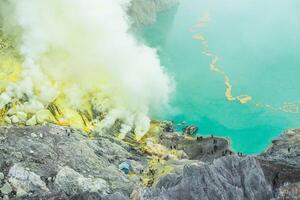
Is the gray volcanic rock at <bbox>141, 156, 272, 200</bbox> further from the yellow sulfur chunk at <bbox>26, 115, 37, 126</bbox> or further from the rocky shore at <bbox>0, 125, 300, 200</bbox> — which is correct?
the yellow sulfur chunk at <bbox>26, 115, 37, 126</bbox>

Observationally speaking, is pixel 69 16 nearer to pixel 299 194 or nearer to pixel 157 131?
pixel 157 131

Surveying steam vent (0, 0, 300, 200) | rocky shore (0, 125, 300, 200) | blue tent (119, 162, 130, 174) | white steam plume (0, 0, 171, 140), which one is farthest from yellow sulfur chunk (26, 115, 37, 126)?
blue tent (119, 162, 130, 174)

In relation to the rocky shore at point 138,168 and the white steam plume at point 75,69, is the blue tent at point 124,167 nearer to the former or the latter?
the rocky shore at point 138,168

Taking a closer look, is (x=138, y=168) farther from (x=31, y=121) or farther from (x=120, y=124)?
(x=120, y=124)

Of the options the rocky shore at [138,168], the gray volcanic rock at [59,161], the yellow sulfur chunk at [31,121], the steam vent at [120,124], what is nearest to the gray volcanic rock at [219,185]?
the rocky shore at [138,168]

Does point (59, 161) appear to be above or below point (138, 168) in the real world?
below

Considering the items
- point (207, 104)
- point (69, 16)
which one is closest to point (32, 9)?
point (69, 16)

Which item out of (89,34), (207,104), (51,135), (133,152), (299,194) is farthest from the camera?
(89,34)

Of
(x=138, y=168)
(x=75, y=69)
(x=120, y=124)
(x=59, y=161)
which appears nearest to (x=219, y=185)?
(x=138, y=168)
